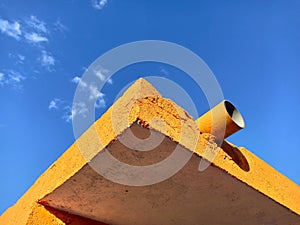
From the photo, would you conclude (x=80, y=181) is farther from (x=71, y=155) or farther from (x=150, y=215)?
(x=150, y=215)

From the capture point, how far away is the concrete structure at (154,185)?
197cm

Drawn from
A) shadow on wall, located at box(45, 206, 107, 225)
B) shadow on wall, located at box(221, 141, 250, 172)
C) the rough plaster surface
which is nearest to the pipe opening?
shadow on wall, located at box(221, 141, 250, 172)

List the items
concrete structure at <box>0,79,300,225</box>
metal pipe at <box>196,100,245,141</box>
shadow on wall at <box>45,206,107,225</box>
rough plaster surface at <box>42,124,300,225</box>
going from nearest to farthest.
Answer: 1. concrete structure at <box>0,79,300,225</box>
2. rough plaster surface at <box>42,124,300,225</box>
3. metal pipe at <box>196,100,245,141</box>
4. shadow on wall at <box>45,206,107,225</box>

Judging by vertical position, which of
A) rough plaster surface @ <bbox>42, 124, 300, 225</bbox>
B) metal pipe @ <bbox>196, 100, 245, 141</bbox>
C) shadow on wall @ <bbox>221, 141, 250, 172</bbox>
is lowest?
rough plaster surface @ <bbox>42, 124, 300, 225</bbox>

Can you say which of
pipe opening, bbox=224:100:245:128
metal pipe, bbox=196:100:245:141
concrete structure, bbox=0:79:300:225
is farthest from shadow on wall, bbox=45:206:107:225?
pipe opening, bbox=224:100:245:128

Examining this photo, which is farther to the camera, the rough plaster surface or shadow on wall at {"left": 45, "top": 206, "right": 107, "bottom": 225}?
shadow on wall at {"left": 45, "top": 206, "right": 107, "bottom": 225}

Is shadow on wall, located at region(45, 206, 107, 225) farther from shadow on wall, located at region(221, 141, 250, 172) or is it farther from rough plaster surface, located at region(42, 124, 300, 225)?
shadow on wall, located at region(221, 141, 250, 172)

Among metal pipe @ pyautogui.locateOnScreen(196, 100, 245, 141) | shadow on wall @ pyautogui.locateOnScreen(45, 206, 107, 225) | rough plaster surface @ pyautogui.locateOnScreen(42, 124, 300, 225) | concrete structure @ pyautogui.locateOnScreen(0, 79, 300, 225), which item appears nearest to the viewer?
concrete structure @ pyautogui.locateOnScreen(0, 79, 300, 225)

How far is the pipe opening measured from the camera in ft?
8.15

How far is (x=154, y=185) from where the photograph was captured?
2.28m

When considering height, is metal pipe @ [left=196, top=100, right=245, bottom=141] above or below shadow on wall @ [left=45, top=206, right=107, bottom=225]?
above

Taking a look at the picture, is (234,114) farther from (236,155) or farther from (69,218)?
(69,218)

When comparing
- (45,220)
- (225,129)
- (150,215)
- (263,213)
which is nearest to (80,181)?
(45,220)

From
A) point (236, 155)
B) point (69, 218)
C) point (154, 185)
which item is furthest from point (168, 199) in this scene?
point (69, 218)
